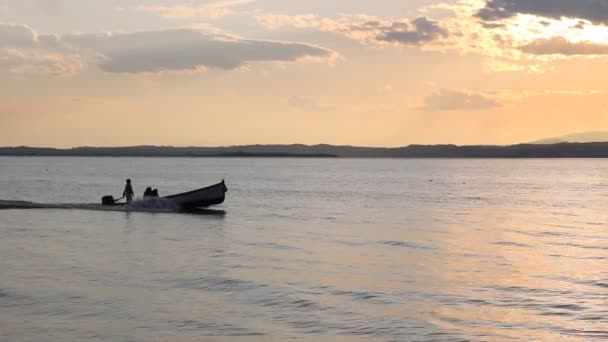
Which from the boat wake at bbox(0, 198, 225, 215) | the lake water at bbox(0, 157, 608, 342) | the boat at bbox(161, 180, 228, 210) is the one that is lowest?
the lake water at bbox(0, 157, 608, 342)

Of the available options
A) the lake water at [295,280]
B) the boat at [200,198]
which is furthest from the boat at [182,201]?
the lake water at [295,280]

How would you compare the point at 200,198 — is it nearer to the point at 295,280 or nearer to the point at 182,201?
the point at 182,201

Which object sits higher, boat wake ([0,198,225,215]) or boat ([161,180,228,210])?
boat ([161,180,228,210])

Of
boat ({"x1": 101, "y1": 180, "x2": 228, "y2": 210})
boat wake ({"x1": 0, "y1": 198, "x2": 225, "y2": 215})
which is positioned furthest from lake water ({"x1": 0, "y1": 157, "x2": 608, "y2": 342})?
boat ({"x1": 101, "y1": 180, "x2": 228, "y2": 210})

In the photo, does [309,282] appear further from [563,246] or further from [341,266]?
[563,246]

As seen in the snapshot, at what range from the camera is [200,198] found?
50.4 metres

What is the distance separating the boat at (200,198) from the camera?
4966 cm

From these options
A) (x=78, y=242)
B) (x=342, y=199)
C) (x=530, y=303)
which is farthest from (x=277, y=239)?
(x=342, y=199)

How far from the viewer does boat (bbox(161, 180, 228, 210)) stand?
49.7m

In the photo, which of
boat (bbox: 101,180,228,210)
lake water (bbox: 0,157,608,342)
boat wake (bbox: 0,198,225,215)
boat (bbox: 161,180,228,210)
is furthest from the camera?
boat (bbox: 161,180,228,210)

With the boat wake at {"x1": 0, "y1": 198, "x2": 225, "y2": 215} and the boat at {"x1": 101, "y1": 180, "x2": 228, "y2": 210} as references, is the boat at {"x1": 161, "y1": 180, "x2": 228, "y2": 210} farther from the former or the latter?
the boat wake at {"x1": 0, "y1": 198, "x2": 225, "y2": 215}

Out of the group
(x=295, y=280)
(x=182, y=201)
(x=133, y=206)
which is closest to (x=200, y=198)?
(x=182, y=201)

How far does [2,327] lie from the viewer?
56.3 ft

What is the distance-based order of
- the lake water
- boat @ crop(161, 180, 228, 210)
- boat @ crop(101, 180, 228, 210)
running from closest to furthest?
1. the lake water
2. boat @ crop(101, 180, 228, 210)
3. boat @ crop(161, 180, 228, 210)
